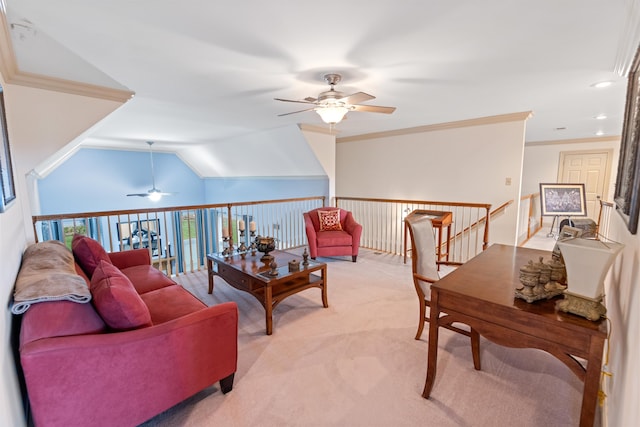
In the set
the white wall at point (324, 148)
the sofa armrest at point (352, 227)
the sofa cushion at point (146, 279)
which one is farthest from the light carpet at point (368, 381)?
the white wall at point (324, 148)

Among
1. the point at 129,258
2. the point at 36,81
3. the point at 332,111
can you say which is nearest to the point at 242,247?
the point at 129,258

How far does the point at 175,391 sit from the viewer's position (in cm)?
157

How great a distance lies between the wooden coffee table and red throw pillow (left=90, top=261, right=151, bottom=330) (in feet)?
3.58

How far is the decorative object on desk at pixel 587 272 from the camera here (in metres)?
1.15

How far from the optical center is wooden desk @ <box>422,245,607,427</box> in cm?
118

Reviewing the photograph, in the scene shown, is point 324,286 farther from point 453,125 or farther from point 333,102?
point 453,125

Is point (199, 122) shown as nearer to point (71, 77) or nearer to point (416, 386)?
point (71, 77)

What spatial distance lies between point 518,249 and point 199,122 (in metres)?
4.78

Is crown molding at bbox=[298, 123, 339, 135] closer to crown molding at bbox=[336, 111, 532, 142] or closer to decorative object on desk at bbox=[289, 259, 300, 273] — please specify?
crown molding at bbox=[336, 111, 532, 142]

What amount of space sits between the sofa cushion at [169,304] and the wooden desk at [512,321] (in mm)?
1600

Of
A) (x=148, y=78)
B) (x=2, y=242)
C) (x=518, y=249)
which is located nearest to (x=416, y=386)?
(x=518, y=249)

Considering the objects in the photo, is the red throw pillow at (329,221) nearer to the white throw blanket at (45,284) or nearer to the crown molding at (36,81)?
the crown molding at (36,81)

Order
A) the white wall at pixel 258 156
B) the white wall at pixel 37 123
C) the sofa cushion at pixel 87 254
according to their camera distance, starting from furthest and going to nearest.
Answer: the white wall at pixel 258 156, the white wall at pixel 37 123, the sofa cushion at pixel 87 254

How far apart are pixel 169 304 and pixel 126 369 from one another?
0.65 m
